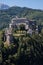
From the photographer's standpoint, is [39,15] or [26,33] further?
[39,15]

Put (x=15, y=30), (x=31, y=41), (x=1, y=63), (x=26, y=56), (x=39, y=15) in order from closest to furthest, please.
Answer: (x=1, y=63) → (x=26, y=56) → (x=31, y=41) → (x=15, y=30) → (x=39, y=15)

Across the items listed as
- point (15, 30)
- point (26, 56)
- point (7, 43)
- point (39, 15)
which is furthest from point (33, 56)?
point (39, 15)

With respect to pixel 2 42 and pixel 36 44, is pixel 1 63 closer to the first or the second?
pixel 2 42

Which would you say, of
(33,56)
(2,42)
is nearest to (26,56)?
(33,56)

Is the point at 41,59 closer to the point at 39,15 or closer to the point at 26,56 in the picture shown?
the point at 26,56

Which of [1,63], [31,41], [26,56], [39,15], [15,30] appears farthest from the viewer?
[39,15]

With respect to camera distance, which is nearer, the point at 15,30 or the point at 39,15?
the point at 15,30

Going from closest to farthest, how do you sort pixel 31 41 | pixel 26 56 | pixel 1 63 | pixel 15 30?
pixel 1 63 < pixel 26 56 < pixel 31 41 < pixel 15 30

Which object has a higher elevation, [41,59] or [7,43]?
[7,43]

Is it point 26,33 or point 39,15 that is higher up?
point 26,33

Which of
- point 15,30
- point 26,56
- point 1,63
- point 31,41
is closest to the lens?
point 1,63
